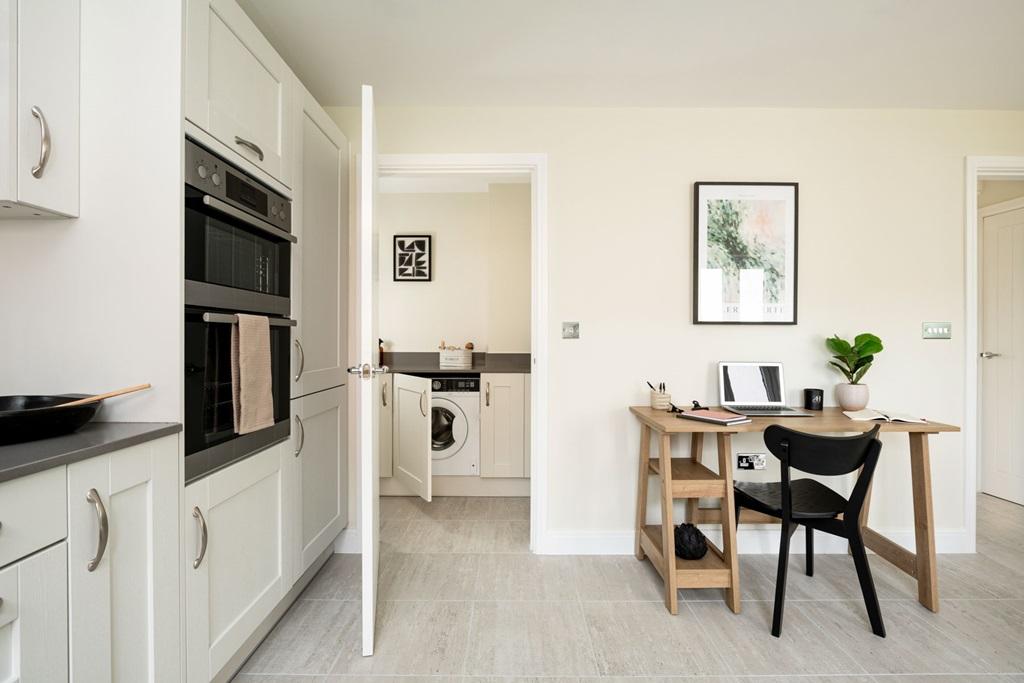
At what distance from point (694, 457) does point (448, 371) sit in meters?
1.74

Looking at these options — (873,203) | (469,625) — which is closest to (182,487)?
(469,625)

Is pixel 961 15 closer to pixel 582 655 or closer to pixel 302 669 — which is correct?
pixel 582 655

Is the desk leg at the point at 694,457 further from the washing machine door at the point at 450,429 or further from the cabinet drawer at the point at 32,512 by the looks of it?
the cabinet drawer at the point at 32,512

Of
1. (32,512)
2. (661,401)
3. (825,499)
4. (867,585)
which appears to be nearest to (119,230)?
(32,512)

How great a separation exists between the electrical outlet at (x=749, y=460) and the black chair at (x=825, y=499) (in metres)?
0.61

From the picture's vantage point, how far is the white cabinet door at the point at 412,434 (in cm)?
293

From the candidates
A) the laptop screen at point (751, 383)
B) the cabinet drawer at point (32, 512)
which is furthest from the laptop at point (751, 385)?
the cabinet drawer at point (32, 512)

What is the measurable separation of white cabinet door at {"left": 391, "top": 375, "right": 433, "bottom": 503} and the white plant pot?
2.27 meters

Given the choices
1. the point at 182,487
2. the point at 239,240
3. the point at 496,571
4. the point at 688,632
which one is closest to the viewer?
the point at 182,487

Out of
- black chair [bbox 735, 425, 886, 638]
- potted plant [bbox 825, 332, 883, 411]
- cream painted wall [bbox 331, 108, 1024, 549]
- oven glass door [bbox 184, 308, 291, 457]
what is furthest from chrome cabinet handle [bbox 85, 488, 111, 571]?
potted plant [bbox 825, 332, 883, 411]

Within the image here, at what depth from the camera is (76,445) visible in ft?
3.23

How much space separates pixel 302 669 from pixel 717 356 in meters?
2.29

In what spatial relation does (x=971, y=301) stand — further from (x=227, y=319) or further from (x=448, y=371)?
(x=227, y=319)

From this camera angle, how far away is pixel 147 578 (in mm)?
1139
